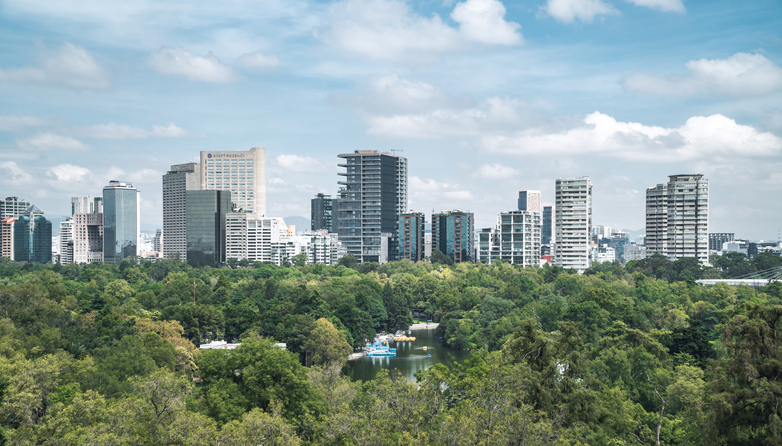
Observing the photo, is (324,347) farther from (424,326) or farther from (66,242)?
(66,242)

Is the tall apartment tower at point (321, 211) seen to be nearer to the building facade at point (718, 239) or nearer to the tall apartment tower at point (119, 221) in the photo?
the tall apartment tower at point (119, 221)

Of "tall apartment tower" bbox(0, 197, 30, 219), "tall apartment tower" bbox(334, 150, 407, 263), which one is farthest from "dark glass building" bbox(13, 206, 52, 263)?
"tall apartment tower" bbox(334, 150, 407, 263)

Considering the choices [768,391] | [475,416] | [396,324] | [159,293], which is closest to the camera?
[768,391]

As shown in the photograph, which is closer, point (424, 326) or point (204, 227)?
point (424, 326)

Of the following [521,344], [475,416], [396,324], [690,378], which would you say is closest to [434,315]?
[396,324]

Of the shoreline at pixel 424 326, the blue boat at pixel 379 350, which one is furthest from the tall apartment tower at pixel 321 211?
the blue boat at pixel 379 350

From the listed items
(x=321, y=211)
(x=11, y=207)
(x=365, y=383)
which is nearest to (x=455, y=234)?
(x=321, y=211)

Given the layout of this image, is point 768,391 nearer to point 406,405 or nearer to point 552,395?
point 552,395
